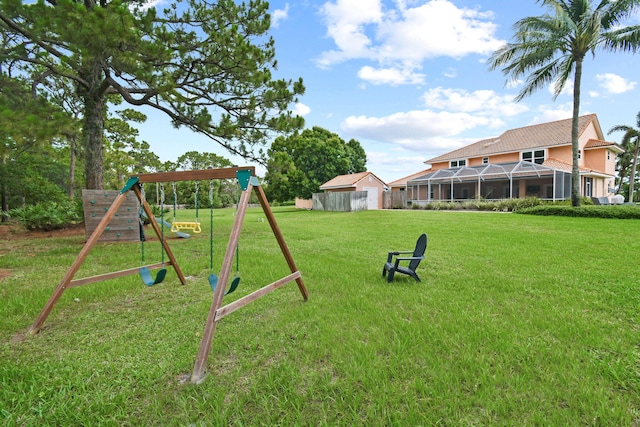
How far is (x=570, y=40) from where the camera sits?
15.8 meters

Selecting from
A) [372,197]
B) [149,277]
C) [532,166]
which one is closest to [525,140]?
[532,166]

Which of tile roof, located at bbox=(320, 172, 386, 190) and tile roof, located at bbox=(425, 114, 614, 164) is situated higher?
tile roof, located at bbox=(425, 114, 614, 164)

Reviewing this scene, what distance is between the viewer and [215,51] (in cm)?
884

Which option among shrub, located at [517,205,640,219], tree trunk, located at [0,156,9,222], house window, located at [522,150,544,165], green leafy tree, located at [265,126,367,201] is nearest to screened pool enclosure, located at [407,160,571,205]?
house window, located at [522,150,544,165]

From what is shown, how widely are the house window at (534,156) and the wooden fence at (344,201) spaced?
48.5 feet

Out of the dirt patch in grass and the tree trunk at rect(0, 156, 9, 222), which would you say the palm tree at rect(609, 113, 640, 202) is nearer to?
the dirt patch in grass

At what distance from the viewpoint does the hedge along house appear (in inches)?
926

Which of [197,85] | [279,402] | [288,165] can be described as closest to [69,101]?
[197,85]

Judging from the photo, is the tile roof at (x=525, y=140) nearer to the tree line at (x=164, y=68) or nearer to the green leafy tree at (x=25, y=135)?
the tree line at (x=164, y=68)

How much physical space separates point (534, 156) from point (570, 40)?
12.4 m

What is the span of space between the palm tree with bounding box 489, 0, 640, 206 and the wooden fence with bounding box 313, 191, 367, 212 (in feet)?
43.9

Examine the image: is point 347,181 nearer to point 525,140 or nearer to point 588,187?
point 525,140

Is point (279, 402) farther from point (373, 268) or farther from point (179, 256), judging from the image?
point (179, 256)

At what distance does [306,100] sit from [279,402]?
9.99 m
